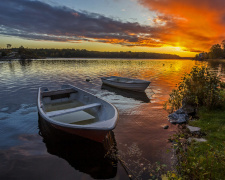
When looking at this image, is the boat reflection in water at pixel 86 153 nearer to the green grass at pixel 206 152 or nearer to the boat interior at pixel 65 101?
the boat interior at pixel 65 101

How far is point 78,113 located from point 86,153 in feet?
9.18

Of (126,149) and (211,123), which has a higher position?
(211,123)

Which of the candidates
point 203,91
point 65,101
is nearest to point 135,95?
point 203,91

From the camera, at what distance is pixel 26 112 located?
1210 centimetres

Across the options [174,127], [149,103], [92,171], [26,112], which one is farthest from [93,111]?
[149,103]

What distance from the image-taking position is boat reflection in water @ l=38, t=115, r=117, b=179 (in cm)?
603

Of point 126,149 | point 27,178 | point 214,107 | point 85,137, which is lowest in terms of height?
point 27,178

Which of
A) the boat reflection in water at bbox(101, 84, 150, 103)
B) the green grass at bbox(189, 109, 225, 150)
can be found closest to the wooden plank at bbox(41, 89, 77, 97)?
the boat reflection in water at bbox(101, 84, 150, 103)

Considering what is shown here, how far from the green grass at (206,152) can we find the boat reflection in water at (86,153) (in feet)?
9.19

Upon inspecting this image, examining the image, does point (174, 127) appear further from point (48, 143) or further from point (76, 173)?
point (48, 143)

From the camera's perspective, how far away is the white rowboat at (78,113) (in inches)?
234

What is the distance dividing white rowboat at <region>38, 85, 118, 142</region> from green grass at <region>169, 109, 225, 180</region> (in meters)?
2.72

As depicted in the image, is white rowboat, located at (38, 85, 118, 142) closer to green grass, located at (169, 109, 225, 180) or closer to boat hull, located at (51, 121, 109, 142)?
boat hull, located at (51, 121, 109, 142)

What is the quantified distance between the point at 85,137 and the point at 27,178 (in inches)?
105
